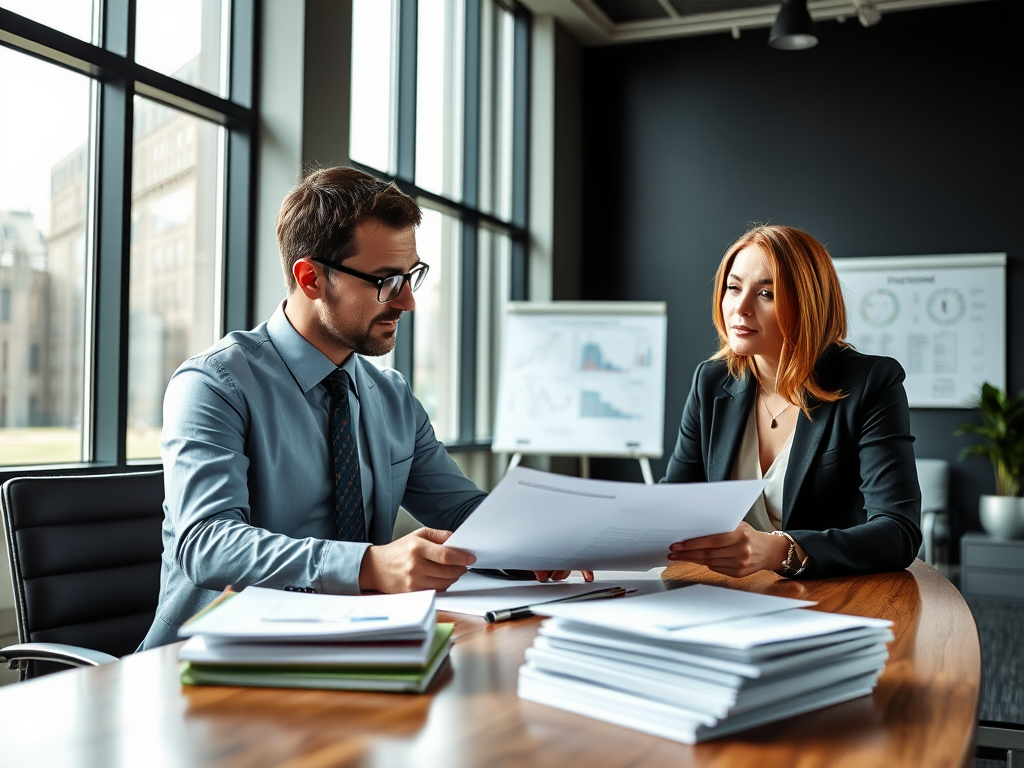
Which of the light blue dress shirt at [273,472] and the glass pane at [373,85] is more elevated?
the glass pane at [373,85]

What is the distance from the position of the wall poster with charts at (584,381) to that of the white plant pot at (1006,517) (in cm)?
186

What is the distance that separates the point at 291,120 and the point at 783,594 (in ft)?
9.69

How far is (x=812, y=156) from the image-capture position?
582 cm

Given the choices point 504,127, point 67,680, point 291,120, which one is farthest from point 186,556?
point 504,127

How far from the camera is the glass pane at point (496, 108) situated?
225 inches

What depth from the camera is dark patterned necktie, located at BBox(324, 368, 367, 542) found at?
1.57 m

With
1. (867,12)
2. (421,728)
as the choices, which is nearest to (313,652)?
(421,728)

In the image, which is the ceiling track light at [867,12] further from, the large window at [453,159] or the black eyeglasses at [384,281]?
the black eyeglasses at [384,281]

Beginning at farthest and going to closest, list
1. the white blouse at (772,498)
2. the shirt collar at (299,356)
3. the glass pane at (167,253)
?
the glass pane at (167,253)
the white blouse at (772,498)
the shirt collar at (299,356)

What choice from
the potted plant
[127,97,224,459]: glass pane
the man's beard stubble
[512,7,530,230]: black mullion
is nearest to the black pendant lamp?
[512,7,530,230]: black mullion

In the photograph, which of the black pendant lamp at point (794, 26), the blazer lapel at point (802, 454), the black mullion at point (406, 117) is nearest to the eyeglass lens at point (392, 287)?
the blazer lapel at point (802, 454)

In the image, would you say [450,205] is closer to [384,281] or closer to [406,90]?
[406,90]

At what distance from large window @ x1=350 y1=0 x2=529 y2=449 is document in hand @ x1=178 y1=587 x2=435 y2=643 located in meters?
3.54

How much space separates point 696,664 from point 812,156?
560 centimetres
